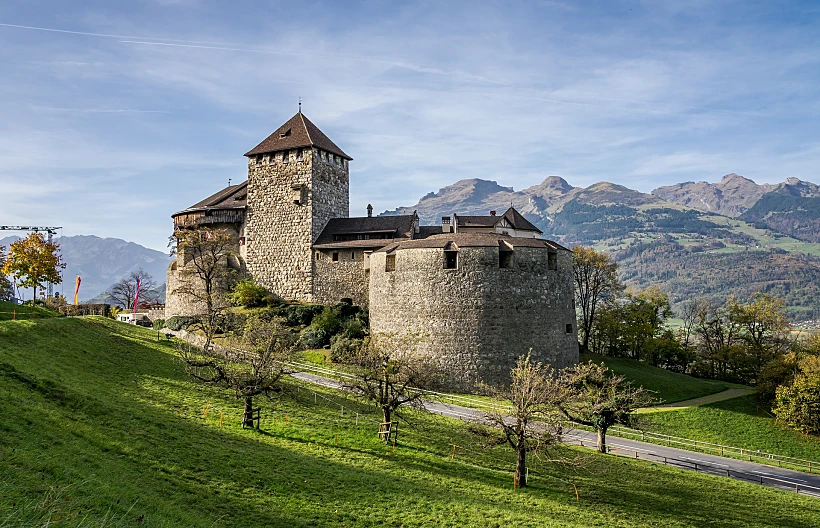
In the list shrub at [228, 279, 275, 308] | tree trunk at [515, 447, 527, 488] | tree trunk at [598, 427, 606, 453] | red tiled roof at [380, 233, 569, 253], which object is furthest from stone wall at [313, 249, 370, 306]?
tree trunk at [515, 447, 527, 488]

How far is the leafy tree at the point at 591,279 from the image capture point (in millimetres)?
60344

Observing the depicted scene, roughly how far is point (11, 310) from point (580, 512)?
35.4 meters

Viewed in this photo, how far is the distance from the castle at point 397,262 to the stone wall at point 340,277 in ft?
0.29

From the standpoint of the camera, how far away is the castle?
41.7 metres

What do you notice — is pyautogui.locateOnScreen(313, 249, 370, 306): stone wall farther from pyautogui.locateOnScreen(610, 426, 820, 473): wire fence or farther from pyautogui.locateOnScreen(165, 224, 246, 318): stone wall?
pyautogui.locateOnScreen(610, 426, 820, 473): wire fence

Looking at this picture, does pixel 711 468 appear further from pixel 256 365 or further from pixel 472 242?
Answer: pixel 256 365

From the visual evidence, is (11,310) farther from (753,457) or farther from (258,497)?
(753,457)

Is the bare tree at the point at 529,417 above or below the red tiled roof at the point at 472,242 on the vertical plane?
below

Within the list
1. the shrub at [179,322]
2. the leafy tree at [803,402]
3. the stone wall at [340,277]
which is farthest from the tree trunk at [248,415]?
the leafy tree at [803,402]

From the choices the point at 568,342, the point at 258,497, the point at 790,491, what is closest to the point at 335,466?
the point at 258,497

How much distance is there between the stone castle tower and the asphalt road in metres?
22.0

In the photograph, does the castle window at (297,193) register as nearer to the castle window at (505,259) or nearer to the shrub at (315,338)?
the shrub at (315,338)

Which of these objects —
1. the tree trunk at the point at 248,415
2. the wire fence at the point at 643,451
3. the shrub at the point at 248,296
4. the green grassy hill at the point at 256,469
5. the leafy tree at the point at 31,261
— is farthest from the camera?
the shrub at the point at 248,296

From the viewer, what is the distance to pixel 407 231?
171ft
